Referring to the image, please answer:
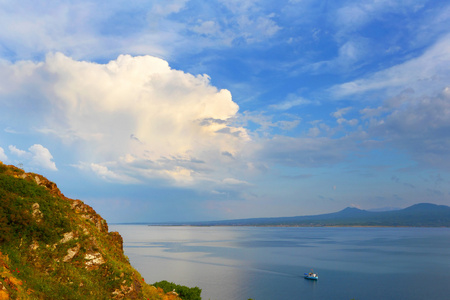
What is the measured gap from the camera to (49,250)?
2555 cm

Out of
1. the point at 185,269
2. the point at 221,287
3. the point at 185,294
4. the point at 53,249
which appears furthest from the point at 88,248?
the point at 185,269

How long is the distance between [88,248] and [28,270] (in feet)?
16.1

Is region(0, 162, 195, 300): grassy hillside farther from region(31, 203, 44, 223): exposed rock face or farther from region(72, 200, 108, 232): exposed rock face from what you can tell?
region(72, 200, 108, 232): exposed rock face

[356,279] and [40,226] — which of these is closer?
[40,226]

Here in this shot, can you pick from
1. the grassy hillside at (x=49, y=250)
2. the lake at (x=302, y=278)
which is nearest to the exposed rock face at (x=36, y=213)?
the grassy hillside at (x=49, y=250)

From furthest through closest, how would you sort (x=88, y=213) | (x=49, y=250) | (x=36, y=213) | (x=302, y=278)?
(x=302, y=278), (x=88, y=213), (x=36, y=213), (x=49, y=250)

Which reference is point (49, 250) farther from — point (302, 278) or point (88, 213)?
point (302, 278)

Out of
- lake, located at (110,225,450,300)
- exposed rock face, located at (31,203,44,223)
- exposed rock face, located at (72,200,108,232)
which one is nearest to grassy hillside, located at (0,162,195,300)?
exposed rock face, located at (31,203,44,223)

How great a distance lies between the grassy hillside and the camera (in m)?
23.4

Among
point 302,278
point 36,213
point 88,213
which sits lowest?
point 302,278

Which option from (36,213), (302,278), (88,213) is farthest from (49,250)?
(302,278)

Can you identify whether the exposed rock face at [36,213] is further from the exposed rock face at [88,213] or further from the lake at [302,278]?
the lake at [302,278]

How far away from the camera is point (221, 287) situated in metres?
100

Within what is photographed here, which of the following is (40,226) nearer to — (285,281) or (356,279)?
(285,281)
